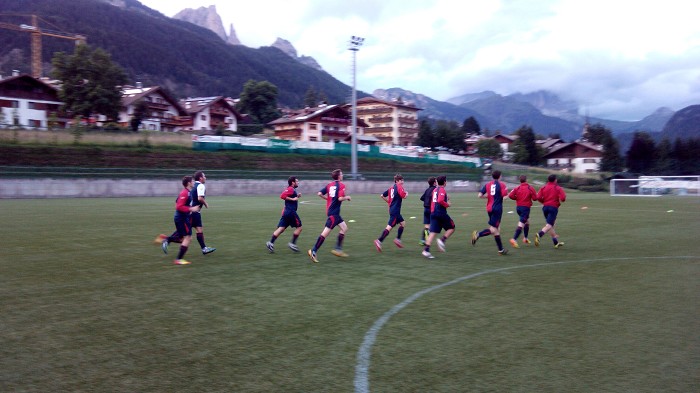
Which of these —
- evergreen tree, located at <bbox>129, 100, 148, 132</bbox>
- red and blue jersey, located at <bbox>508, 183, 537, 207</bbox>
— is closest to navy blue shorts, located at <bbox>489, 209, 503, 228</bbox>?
red and blue jersey, located at <bbox>508, 183, 537, 207</bbox>

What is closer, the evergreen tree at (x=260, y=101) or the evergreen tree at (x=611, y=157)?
the evergreen tree at (x=611, y=157)

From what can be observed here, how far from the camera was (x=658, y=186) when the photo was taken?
48250mm

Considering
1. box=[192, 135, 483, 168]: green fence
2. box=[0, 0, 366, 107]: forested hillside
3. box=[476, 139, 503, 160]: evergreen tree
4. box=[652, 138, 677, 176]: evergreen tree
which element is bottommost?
box=[652, 138, 677, 176]: evergreen tree

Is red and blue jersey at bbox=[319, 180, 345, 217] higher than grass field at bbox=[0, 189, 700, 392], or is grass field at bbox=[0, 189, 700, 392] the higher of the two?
red and blue jersey at bbox=[319, 180, 345, 217]

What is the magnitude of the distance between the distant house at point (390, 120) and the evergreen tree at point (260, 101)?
72.6 feet

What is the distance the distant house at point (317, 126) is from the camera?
8288 cm

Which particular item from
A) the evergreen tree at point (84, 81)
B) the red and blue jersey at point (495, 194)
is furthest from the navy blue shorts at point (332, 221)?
the evergreen tree at point (84, 81)

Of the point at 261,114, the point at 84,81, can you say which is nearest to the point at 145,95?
the point at 84,81

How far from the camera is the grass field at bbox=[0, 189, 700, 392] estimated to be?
4633 mm

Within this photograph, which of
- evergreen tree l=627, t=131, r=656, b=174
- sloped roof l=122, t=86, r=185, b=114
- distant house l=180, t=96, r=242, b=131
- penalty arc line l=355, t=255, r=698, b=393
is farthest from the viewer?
distant house l=180, t=96, r=242, b=131

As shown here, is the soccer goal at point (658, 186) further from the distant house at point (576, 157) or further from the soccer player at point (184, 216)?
the soccer player at point (184, 216)

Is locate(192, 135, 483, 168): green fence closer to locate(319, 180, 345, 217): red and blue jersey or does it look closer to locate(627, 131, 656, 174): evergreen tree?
locate(627, 131, 656, 174): evergreen tree

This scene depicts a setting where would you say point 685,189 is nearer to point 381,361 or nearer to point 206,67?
point 381,361

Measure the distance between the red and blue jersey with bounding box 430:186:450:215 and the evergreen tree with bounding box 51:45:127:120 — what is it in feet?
187
